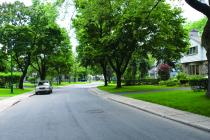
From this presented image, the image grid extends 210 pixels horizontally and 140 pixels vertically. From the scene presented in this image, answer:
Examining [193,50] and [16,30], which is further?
[193,50]

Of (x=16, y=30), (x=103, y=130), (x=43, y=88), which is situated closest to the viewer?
(x=103, y=130)

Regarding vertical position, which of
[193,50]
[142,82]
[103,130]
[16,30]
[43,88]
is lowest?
[103,130]

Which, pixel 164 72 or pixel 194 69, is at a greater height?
pixel 194 69

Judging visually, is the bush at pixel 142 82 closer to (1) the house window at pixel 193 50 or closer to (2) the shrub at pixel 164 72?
(2) the shrub at pixel 164 72

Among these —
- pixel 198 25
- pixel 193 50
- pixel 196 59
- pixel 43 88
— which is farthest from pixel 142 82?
pixel 198 25

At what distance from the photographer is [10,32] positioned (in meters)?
50.4

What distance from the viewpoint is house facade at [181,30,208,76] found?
51.3 meters

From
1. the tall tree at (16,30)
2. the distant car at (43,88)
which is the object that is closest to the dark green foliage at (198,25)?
the tall tree at (16,30)

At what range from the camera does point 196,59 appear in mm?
53000

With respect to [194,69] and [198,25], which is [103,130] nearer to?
[194,69]

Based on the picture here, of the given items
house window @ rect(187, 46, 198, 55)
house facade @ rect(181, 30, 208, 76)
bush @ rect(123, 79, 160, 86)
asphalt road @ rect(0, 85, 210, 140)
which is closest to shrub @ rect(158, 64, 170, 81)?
bush @ rect(123, 79, 160, 86)

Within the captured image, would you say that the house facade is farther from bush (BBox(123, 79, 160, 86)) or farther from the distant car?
the distant car

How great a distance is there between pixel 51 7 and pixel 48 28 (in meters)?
29.0

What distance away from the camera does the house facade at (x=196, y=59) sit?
51263mm
